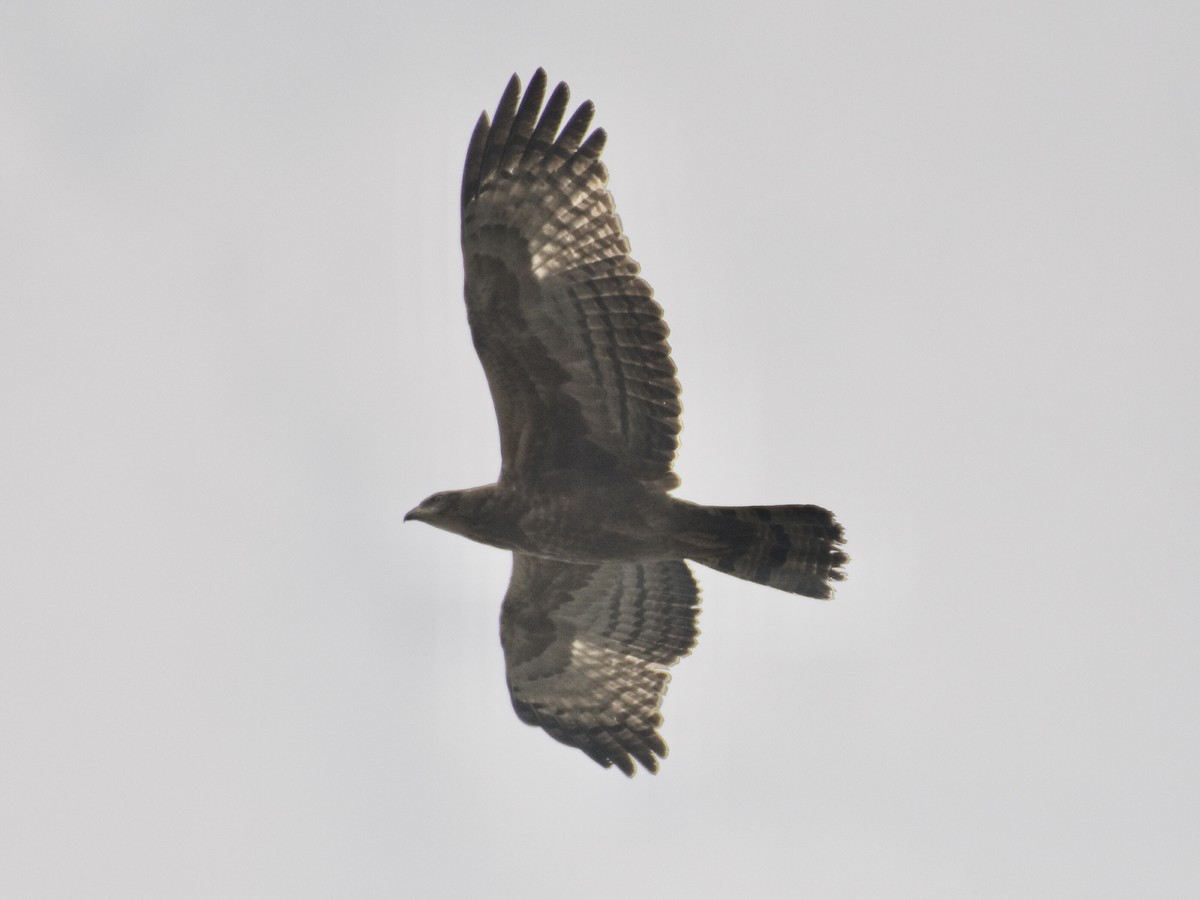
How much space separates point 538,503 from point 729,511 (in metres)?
1.24

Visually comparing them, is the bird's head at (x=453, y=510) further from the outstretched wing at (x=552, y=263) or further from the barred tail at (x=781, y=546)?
the barred tail at (x=781, y=546)

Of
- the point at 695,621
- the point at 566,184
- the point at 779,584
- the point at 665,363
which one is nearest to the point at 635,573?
the point at 695,621

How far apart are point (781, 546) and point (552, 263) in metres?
2.41

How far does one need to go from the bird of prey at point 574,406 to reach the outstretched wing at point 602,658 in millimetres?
39

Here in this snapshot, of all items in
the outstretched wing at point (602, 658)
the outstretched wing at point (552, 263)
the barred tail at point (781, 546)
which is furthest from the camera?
the outstretched wing at point (602, 658)

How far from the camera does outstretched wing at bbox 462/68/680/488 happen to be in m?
9.81

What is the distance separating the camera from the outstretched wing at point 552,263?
981 cm

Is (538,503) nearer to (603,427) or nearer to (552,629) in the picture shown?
(603,427)

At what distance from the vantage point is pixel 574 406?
10.3 meters

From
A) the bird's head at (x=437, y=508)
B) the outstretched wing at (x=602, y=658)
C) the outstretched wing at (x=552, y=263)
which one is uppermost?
the outstretched wing at (x=552, y=263)

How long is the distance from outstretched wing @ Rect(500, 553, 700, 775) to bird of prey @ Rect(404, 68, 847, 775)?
39 millimetres

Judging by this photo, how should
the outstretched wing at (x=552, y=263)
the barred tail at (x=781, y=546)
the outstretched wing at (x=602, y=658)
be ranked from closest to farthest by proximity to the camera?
the outstretched wing at (x=552, y=263) → the barred tail at (x=781, y=546) → the outstretched wing at (x=602, y=658)

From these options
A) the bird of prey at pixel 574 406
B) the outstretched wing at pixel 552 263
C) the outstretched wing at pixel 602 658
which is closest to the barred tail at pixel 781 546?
the bird of prey at pixel 574 406

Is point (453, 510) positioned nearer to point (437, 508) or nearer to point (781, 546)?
point (437, 508)
